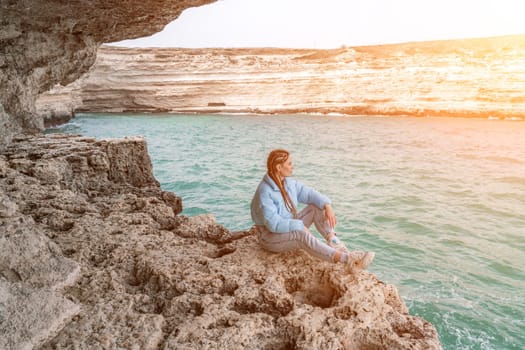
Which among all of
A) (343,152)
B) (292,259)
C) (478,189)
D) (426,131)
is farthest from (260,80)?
(292,259)

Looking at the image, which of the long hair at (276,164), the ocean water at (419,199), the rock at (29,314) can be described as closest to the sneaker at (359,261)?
the long hair at (276,164)

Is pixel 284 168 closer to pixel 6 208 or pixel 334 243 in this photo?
pixel 334 243

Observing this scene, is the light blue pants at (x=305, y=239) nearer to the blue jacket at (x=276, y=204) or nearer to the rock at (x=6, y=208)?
the blue jacket at (x=276, y=204)

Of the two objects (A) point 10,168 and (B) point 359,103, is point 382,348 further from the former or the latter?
(B) point 359,103

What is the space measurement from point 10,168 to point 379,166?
11.3 metres

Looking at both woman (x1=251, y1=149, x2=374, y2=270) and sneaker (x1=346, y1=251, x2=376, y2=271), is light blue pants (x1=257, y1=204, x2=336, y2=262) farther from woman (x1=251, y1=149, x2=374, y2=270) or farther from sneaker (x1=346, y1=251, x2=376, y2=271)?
sneaker (x1=346, y1=251, x2=376, y2=271)

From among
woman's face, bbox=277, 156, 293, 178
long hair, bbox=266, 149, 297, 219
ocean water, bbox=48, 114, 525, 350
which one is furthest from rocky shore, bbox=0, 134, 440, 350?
ocean water, bbox=48, 114, 525, 350

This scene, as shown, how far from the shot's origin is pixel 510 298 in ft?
18.0

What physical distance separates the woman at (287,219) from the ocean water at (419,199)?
179cm

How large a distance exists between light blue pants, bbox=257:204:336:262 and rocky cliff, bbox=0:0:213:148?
3.25 m

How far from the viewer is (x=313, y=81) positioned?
127ft

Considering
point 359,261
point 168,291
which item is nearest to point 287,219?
point 359,261

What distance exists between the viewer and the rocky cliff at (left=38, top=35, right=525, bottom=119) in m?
32.4

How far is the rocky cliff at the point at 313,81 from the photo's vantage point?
32.4 metres
